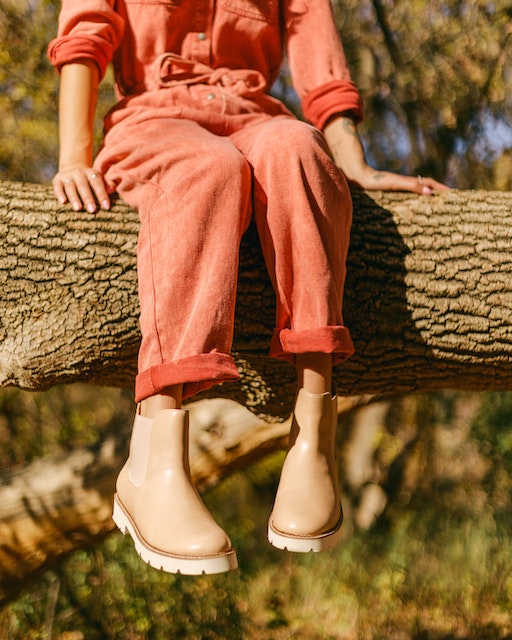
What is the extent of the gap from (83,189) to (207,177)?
17.7 inches

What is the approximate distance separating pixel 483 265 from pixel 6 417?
15.9 ft

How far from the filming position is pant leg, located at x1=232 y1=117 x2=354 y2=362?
167cm

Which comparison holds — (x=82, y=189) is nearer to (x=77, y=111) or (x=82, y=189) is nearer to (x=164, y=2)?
(x=77, y=111)

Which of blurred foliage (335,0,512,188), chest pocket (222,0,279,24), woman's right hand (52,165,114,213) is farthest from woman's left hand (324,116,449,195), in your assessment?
blurred foliage (335,0,512,188)

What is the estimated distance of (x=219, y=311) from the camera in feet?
5.18

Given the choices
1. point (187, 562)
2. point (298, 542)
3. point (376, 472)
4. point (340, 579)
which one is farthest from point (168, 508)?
point (376, 472)

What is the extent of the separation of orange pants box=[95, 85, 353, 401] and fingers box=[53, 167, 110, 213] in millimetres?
58

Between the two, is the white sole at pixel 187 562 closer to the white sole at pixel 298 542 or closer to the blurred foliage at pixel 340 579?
the white sole at pixel 298 542

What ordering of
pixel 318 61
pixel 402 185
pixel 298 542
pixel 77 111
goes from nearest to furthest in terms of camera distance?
pixel 298 542 → pixel 77 111 → pixel 402 185 → pixel 318 61

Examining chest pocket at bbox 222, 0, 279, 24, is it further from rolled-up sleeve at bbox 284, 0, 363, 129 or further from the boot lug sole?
the boot lug sole

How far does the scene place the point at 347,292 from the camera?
77.7 inches

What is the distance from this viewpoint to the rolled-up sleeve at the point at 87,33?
2016 millimetres

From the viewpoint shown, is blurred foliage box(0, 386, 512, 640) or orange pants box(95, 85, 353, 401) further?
blurred foliage box(0, 386, 512, 640)

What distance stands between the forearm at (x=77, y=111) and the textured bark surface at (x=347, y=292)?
0.55 feet
